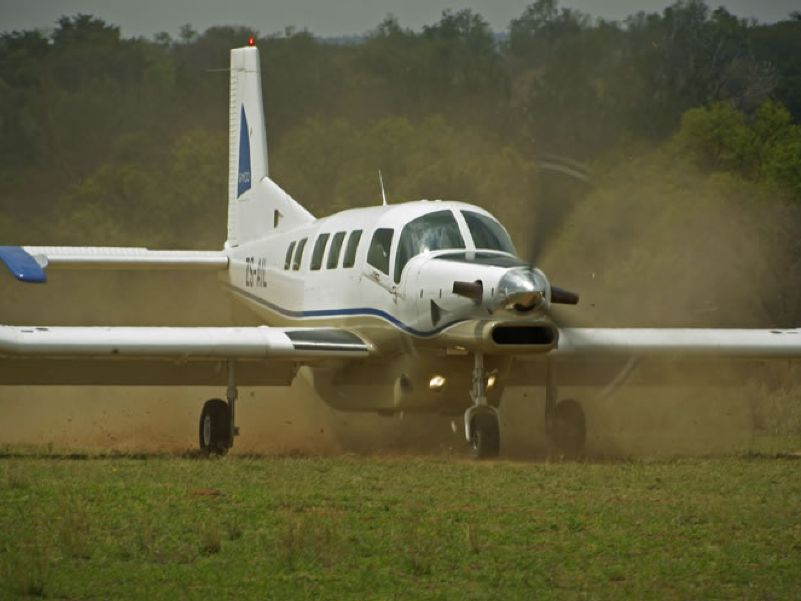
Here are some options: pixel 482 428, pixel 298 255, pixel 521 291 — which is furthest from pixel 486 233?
A: pixel 298 255

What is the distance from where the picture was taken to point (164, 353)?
1825 cm

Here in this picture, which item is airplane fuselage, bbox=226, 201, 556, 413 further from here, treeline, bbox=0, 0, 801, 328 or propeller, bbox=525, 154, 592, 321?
treeline, bbox=0, 0, 801, 328

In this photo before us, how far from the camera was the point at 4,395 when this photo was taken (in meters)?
24.7

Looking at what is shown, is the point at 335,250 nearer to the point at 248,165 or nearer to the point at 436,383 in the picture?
the point at 436,383

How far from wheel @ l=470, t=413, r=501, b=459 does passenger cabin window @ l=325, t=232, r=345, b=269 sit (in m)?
3.46

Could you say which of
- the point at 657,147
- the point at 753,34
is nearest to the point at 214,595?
the point at 657,147

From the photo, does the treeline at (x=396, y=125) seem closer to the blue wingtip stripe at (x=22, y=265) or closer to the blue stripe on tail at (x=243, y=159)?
the blue stripe on tail at (x=243, y=159)

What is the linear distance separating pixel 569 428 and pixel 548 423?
256mm

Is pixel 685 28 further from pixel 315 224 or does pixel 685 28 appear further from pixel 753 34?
pixel 315 224

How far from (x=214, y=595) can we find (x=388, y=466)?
666cm

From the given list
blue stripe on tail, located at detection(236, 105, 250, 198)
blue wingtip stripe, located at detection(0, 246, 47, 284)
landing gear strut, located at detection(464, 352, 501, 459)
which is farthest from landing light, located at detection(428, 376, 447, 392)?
blue stripe on tail, located at detection(236, 105, 250, 198)

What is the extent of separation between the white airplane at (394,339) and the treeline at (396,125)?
11.1m

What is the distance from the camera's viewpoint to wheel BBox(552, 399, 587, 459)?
19422mm

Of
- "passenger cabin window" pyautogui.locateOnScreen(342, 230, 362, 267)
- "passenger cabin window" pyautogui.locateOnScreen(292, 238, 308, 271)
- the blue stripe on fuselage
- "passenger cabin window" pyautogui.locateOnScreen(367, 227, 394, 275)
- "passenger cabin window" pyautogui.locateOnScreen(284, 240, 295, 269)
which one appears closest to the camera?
the blue stripe on fuselage
